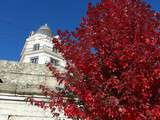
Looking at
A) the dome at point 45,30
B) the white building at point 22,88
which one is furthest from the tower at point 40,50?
the white building at point 22,88

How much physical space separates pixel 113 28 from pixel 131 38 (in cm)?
73

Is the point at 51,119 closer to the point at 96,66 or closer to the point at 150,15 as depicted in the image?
the point at 96,66

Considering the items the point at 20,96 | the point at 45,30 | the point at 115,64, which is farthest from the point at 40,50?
the point at 115,64

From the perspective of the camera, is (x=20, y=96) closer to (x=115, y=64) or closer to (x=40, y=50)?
(x=115, y=64)

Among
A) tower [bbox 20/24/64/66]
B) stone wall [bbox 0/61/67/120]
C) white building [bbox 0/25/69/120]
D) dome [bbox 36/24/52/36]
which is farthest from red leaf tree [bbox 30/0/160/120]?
dome [bbox 36/24/52/36]

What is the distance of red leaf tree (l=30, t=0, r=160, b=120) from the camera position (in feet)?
32.0

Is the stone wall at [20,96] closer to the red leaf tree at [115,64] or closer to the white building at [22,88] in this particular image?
the white building at [22,88]

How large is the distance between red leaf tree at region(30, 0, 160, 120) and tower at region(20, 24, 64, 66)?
229ft

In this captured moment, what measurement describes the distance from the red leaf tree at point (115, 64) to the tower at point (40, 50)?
229 ft

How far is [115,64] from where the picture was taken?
10461mm

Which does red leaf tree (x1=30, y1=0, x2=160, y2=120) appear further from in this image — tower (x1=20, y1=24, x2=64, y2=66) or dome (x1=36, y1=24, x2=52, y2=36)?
dome (x1=36, y1=24, x2=52, y2=36)

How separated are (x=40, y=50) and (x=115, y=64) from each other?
72.3 meters

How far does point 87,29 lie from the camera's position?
11477 mm

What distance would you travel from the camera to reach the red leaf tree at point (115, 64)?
9750 millimetres
